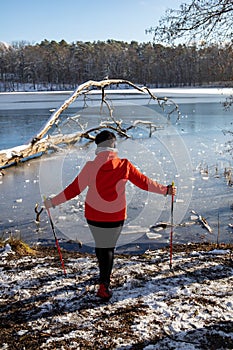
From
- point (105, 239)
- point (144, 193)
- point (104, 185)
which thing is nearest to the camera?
point (104, 185)

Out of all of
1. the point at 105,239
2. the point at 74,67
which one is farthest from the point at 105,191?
the point at 74,67

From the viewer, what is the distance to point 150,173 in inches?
385

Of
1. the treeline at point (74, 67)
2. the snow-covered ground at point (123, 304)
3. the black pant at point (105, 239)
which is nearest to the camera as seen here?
the snow-covered ground at point (123, 304)

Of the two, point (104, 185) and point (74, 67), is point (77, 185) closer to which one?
point (104, 185)

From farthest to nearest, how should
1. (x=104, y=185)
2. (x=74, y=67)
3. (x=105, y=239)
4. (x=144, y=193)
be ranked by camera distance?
(x=74, y=67), (x=144, y=193), (x=105, y=239), (x=104, y=185)

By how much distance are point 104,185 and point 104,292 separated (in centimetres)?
107

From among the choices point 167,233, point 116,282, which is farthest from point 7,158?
point 116,282

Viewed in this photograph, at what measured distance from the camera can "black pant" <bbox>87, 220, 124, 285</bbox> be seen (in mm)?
3184

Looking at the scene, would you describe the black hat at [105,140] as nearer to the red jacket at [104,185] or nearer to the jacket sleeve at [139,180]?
the red jacket at [104,185]

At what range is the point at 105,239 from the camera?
10.5ft

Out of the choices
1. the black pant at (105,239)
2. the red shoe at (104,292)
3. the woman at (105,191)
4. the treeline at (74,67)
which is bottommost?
the red shoe at (104,292)

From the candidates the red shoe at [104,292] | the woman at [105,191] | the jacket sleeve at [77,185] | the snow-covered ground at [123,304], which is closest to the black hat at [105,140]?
the woman at [105,191]

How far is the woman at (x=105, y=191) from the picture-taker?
3088 millimetres

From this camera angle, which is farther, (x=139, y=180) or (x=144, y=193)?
(x=144, y=193)
